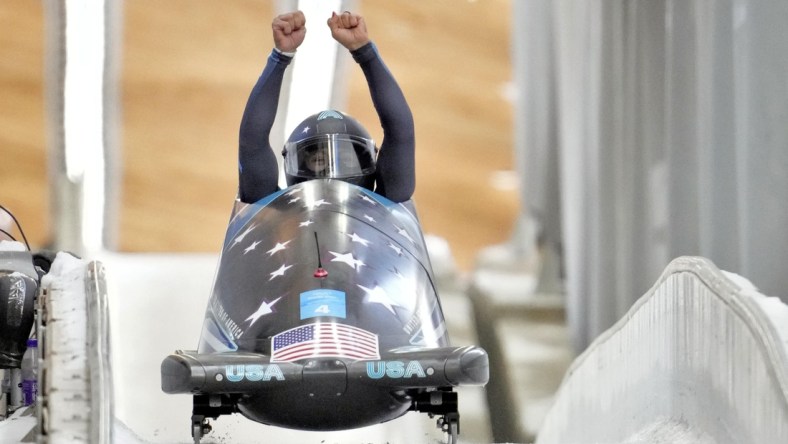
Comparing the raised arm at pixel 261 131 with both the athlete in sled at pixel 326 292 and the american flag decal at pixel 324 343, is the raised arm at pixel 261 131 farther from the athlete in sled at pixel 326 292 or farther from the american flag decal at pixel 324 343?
the american flag decal at pixel 324 343

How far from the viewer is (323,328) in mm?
2182

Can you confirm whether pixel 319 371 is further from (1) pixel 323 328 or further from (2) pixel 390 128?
(2) pixel 390 128

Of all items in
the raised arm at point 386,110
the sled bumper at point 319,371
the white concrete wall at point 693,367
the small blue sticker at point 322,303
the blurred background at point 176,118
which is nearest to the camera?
the sled bumper at point 319,371

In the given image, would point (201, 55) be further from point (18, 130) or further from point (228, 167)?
point (18, 130)

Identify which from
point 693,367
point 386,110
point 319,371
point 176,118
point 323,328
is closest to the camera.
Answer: point 319,371

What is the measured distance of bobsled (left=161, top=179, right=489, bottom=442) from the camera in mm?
2020

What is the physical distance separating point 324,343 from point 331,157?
0.89 m

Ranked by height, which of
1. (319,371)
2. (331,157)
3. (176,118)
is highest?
(176,118)

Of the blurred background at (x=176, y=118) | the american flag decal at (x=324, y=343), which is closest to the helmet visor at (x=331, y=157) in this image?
the american flag decal at (x=324, y=343)

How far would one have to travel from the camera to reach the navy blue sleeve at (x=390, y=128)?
2832mm

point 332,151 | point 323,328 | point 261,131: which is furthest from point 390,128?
point 323,328

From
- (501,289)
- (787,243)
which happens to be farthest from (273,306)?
(501,289)

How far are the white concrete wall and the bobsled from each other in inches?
21.1

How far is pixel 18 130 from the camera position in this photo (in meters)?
6.48
